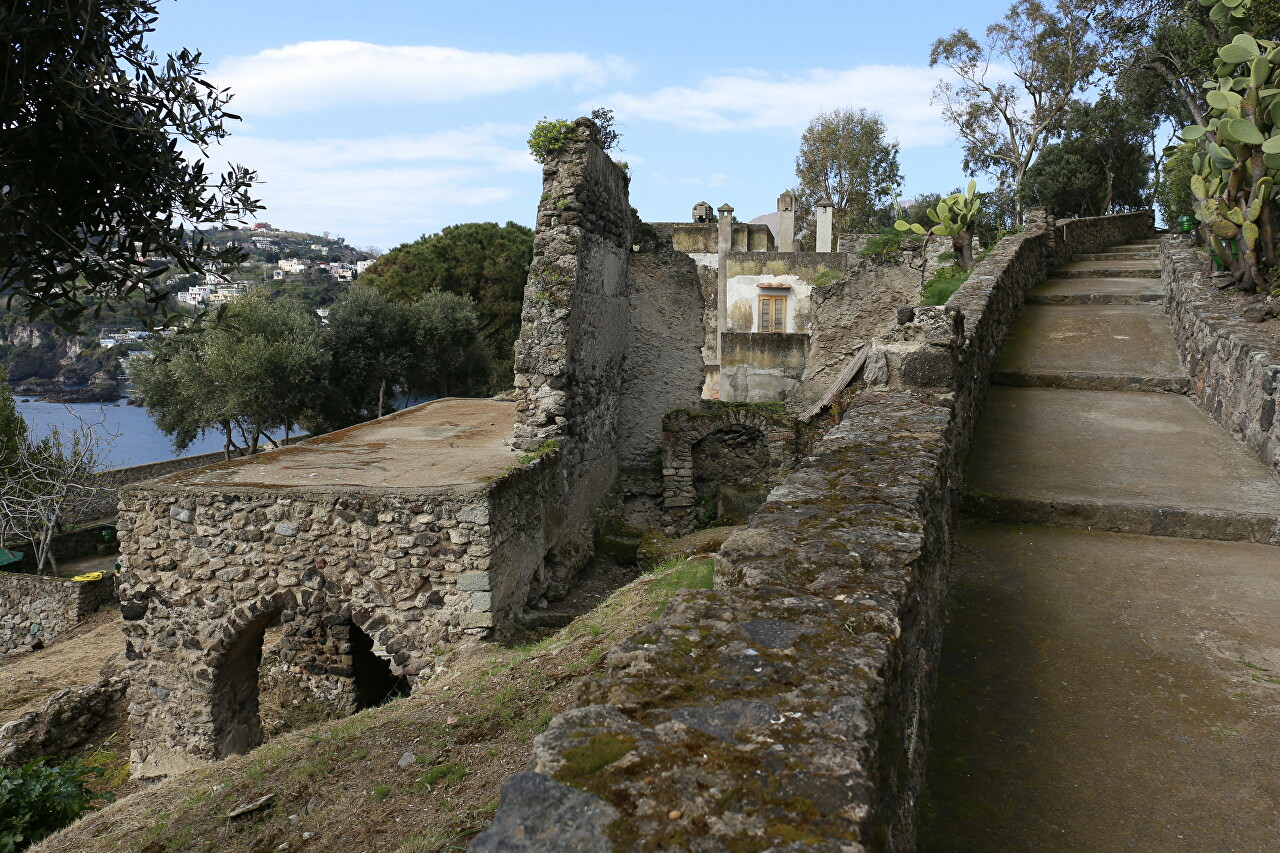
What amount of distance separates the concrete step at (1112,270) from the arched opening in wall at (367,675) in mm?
13047

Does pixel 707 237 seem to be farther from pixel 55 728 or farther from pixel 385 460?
pixel 55 728

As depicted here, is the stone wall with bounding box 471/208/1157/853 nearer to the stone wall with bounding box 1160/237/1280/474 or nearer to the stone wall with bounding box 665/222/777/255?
the stone wall with bounding box 1160/237/1280/474

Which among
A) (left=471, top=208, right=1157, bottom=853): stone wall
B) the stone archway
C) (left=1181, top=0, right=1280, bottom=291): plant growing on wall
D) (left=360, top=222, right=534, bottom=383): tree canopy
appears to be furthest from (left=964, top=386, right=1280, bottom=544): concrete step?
(left=360, top=222, right=534, bottom=383): tree canopy

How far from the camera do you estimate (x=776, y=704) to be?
2.01 metres

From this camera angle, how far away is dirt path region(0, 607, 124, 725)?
12.1m

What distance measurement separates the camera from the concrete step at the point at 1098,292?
41.1ft

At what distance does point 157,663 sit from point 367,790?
4.59m

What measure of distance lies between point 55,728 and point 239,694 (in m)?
2.73

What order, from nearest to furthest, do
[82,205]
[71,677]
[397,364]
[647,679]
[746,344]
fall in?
1. [647,679]
2. [82,205]
3. [71,677]
4. [746,344]
5. [397,364]

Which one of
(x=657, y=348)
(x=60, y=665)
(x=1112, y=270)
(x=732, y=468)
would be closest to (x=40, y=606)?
(x=60, y=665)

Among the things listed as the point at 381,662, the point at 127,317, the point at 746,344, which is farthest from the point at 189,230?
the point at 746,344

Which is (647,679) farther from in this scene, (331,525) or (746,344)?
(746,344)

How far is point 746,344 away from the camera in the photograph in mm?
23141

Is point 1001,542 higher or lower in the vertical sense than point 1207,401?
lower
